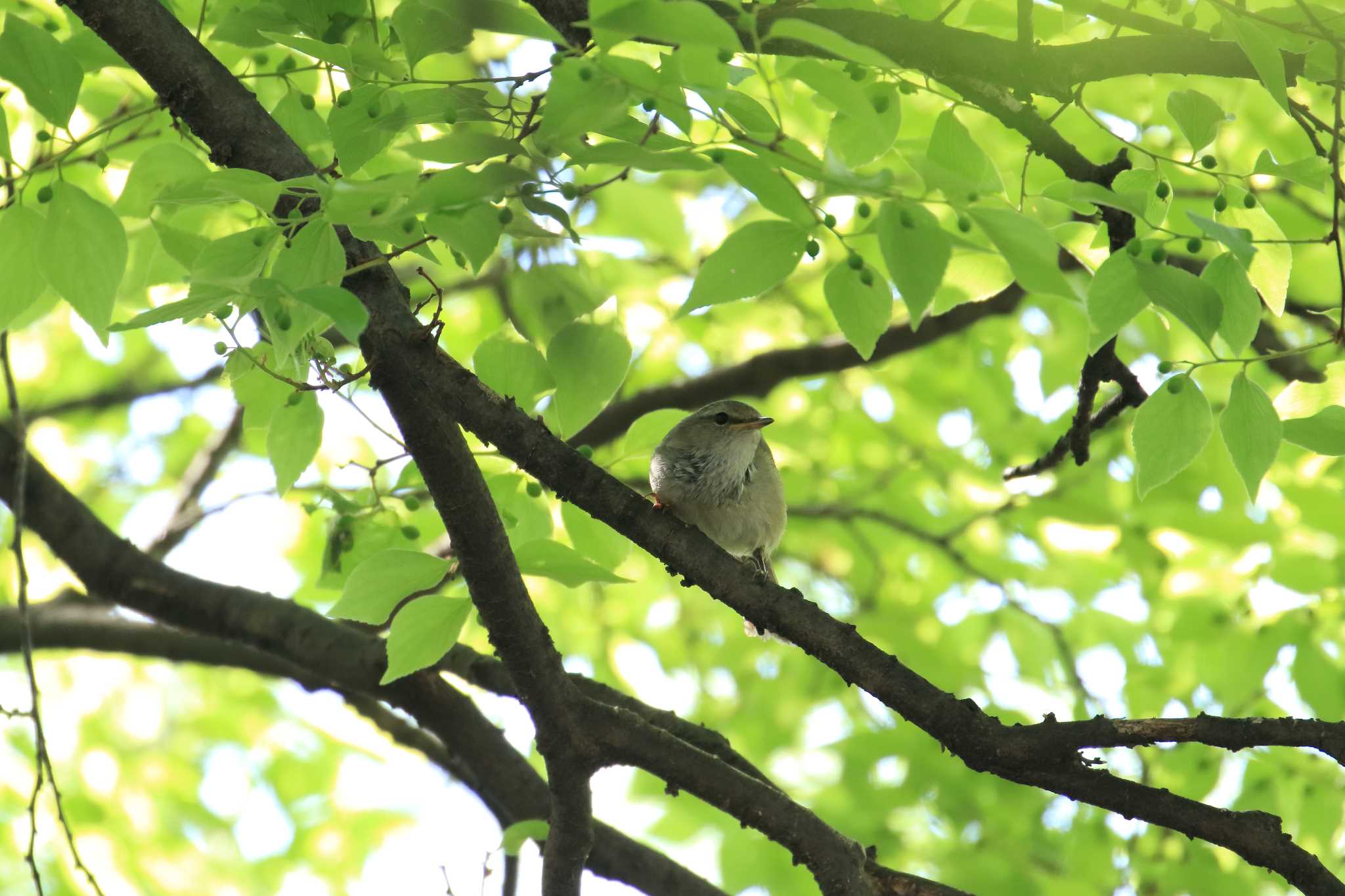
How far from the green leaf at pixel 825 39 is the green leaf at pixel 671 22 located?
0.24ft

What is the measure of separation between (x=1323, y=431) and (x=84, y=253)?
2655 millimetres

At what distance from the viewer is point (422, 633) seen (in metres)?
2.88

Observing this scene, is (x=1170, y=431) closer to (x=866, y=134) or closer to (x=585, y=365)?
(x=866, y=134)

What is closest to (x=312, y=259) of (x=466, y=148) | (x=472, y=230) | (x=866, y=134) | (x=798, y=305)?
(x=472, y=230)

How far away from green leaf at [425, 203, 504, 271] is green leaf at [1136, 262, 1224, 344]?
48.4 inches

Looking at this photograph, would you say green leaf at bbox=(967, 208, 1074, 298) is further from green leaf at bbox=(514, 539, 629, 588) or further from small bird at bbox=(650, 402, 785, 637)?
small bird at bbox=(650, 402, 785, 637)

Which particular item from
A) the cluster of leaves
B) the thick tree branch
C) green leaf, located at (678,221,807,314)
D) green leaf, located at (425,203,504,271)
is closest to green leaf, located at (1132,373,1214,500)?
the cluster of leaves

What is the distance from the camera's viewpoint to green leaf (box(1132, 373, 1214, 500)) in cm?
246

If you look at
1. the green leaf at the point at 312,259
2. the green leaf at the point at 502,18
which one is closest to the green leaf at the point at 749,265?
the green leaf at the point at 502,18

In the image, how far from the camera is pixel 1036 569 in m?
6.16

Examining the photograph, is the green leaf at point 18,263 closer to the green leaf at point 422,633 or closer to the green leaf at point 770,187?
the green leaf at point 422,633

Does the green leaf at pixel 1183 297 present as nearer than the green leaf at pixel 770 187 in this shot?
No

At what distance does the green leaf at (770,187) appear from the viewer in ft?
6.30

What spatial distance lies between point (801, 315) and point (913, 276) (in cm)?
584
